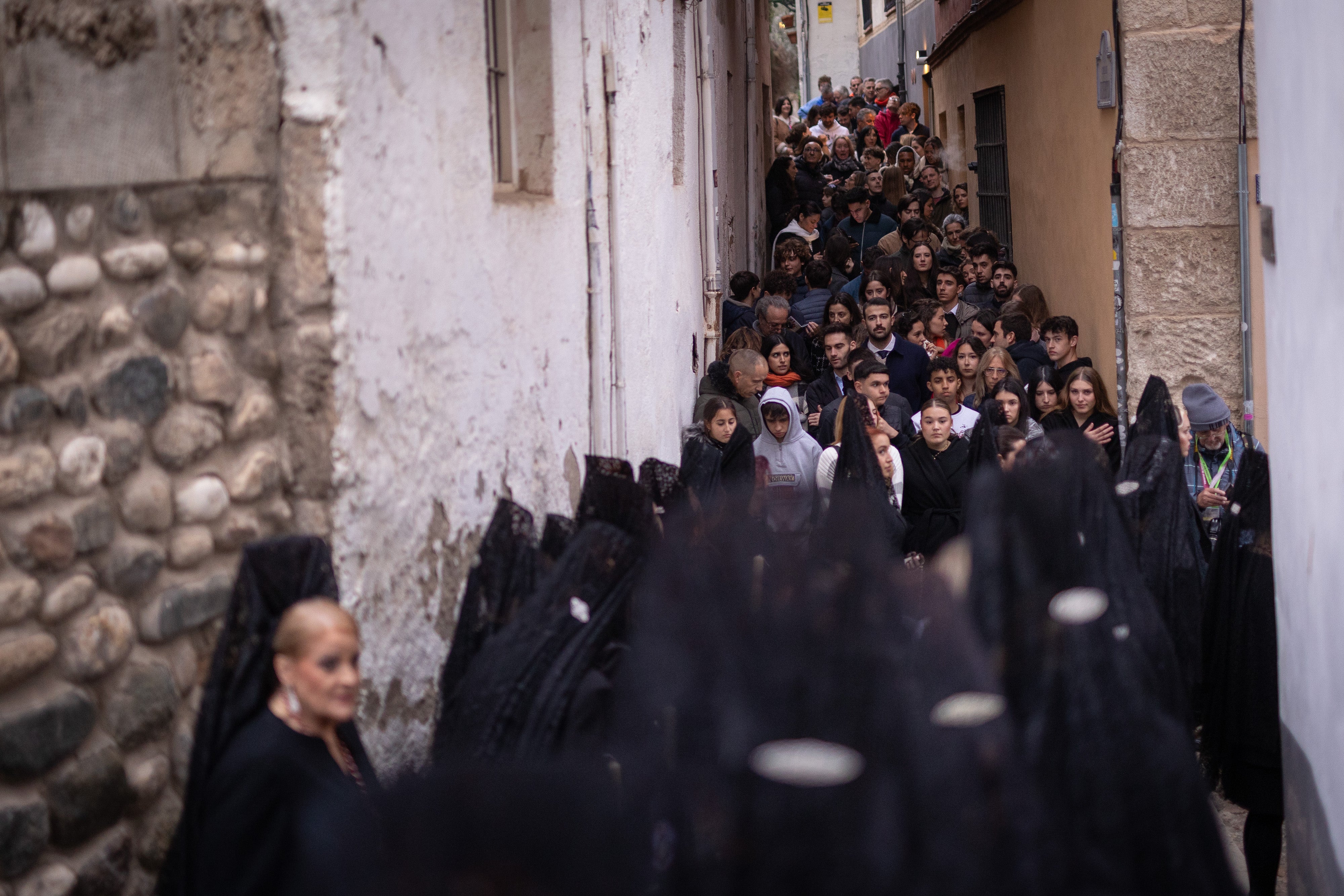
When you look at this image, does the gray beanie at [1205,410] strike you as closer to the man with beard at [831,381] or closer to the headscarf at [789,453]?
the headscarf at [789,453]

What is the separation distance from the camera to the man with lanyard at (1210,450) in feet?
20.2

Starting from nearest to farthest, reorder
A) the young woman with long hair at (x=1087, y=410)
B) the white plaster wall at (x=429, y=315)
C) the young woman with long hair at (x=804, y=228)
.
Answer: the white plaster wall at (x=429, y=315)
the young woman with long hair at (x=1087, y=410)
the young woman with long hair at (x=804, y=228)

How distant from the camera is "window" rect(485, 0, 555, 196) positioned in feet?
15.5

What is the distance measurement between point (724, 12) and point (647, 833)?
11.6m

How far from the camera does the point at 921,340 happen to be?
9.09 meters

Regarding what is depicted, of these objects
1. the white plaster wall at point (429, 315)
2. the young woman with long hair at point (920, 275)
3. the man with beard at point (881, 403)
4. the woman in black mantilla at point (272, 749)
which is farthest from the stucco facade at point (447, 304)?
the young woman with long hair at point (920, 275)

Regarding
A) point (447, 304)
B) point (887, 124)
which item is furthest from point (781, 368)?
point (887, 124)

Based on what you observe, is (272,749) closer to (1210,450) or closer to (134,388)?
(134,388)

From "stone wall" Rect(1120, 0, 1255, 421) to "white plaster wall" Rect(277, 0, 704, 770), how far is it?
352 centimetres

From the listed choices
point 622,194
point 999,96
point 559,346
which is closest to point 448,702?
point 559,346

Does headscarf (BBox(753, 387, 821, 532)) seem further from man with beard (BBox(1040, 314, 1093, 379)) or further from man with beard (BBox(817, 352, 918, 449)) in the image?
man with beard (BBox(1040, 314, 1093, 379))

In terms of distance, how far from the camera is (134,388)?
2.94 metres

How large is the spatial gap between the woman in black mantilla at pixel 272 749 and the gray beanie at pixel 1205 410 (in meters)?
4.41

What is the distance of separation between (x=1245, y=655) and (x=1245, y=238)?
11.5 ft
